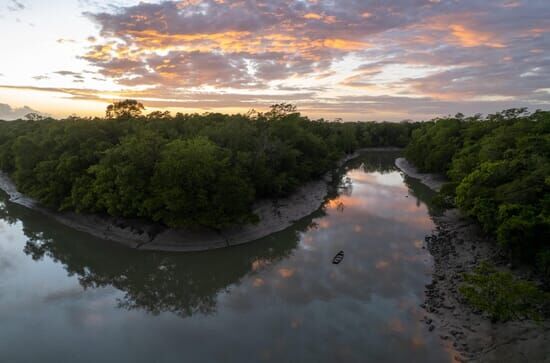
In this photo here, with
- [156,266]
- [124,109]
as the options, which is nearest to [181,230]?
[156,266]

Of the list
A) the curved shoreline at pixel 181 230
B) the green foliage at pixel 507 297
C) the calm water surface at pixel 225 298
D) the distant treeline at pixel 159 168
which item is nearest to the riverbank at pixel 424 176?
the distant treeline at pixel 159 168

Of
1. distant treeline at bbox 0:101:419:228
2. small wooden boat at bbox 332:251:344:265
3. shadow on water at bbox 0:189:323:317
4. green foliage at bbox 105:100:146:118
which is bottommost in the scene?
shadow on water at bbox 0:189:323:317

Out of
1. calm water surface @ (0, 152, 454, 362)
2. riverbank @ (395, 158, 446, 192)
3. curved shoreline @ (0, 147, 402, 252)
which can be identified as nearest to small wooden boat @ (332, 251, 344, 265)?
calm water surface @ (0, 152, 454, 362)

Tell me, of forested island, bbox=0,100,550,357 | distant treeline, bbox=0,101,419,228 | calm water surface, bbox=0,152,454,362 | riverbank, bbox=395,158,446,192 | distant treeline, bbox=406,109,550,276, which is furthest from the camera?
riverbank, bbox=395,158,446,192

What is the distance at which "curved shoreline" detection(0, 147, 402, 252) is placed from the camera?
27578 millimetres

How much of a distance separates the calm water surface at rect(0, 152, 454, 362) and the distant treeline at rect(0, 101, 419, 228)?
143 inches

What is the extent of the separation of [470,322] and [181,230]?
22.3 meters

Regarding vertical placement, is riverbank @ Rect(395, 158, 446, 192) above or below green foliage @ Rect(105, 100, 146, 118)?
below

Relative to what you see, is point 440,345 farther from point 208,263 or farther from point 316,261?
point 208,263

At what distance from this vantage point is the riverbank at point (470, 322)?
1388 centimetres

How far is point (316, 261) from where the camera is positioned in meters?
25.1

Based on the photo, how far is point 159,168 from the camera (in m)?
27.0

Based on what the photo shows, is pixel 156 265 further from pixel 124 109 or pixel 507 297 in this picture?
pixel 124 109

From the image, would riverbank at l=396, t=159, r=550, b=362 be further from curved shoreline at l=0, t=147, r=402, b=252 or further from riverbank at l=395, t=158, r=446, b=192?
riverbank at l=395, t=158, r=446, b=192
